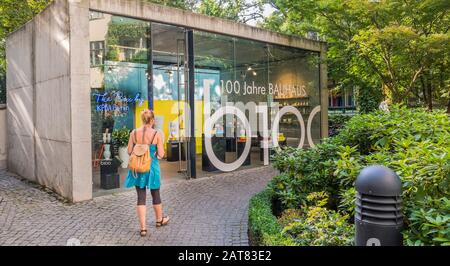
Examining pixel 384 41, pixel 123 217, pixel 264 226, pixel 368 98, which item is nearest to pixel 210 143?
pixel 123 217

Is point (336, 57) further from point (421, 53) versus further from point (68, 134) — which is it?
point (68, 134)

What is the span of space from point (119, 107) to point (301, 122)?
7.26 meters

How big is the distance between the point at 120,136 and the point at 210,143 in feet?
9.32

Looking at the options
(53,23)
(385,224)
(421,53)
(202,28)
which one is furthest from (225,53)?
(385,224)

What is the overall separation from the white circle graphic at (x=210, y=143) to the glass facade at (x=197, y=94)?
0.10ft

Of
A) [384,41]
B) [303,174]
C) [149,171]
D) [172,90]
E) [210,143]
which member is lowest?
[303,174]

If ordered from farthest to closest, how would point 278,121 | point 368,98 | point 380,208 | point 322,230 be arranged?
point 368,98
point 278,121
point 322,230
point 380,208

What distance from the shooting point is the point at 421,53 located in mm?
12469

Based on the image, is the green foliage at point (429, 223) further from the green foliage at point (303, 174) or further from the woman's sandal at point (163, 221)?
the woman's sandal at point (163, 221)

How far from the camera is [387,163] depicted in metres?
4.15

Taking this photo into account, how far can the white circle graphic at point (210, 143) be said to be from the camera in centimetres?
1130

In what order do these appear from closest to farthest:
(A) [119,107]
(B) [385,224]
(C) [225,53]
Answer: (B) [385,224] < (A) [119,107] < (C) [225,53]

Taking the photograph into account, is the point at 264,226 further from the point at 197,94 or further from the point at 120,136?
the point at 197,94

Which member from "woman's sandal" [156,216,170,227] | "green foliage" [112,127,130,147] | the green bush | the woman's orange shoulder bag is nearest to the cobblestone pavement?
"woman's sandal" [156,216,170,227]
